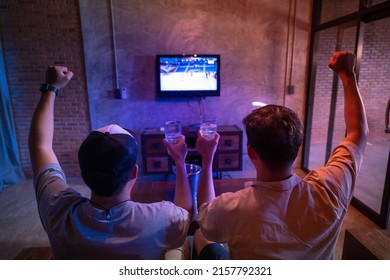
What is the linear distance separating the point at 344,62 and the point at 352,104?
0.17 meters

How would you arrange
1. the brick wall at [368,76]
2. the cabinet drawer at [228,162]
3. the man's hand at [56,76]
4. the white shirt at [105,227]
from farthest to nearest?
the brick wall at [368,76], the cabinet drawer at [228,162], the man's hand at [56,76], the white shirt at [105,227]

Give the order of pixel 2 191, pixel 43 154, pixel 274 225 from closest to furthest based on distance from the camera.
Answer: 1. pixel 274 225
2. pixel 43 154
3. pixel 2 191

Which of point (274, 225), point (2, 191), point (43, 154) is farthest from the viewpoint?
point (2, 191)

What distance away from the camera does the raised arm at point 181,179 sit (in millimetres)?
926

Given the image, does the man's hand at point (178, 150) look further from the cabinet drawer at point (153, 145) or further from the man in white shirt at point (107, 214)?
the cabinet drawer at point (153, 145)

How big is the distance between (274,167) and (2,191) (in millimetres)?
3562

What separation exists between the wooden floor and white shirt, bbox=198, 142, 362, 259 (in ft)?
4.78

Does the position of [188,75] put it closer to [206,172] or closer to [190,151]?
[190,151]

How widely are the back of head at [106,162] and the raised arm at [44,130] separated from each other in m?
0.22

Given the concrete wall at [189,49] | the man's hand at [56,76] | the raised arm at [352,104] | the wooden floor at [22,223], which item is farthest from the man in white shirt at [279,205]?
the concrete wall at [189,49]

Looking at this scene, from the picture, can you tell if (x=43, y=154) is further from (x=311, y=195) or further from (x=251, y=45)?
(x=251, y=45)

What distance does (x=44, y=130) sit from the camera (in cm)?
95
